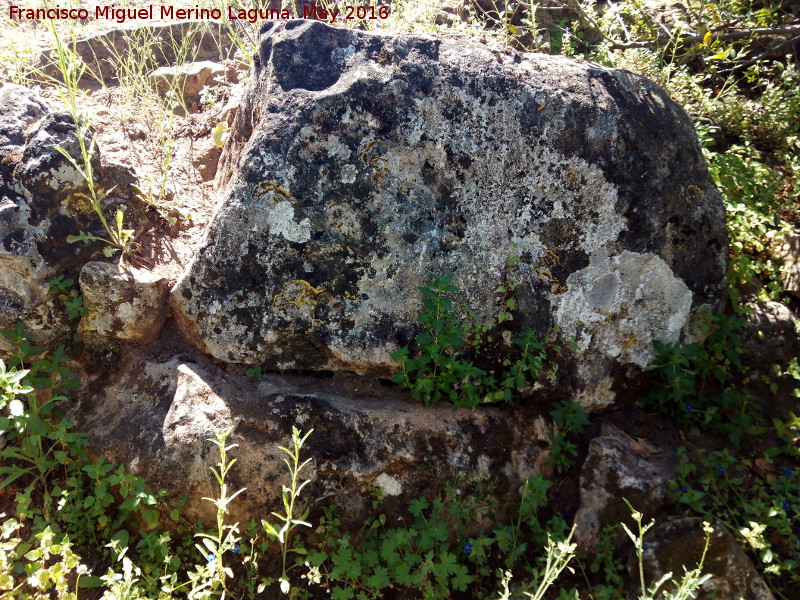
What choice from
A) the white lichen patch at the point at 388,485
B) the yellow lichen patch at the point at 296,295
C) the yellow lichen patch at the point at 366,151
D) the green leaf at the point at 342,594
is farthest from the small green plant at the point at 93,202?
the green leaf at the point at 342,594

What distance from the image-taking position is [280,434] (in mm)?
2557

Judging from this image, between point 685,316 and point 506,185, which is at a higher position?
point 506,185

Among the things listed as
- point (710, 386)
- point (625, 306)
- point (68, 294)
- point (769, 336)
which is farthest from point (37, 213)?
point (769, 336)

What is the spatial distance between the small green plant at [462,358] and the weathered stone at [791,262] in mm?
1718

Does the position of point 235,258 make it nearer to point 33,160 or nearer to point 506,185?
Answer: point 33,160

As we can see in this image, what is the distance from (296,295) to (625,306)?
166 cm

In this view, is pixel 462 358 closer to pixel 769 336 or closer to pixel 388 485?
pixel 388 485

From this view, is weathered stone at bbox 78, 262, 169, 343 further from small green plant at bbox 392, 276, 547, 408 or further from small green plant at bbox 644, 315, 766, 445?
small green plant at bbox 644, 315, 766, 445

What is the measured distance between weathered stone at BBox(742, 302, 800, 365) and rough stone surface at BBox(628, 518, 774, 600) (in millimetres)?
1124

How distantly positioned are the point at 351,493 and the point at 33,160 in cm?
212

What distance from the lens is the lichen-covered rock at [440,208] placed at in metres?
2.71

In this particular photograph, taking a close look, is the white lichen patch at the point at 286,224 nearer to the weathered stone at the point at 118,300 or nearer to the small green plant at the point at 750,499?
the weathered stone at the point at 118,300

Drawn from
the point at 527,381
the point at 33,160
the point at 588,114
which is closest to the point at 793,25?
the point at 588,114

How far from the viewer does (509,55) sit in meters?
3.07
